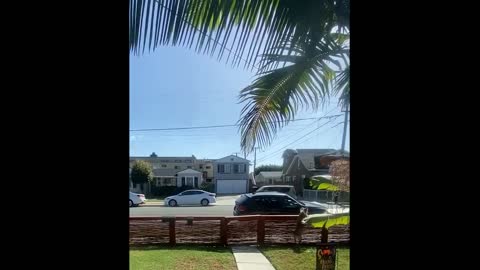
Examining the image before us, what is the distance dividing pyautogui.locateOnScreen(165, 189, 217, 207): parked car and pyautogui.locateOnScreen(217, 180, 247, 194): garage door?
0.04 metres

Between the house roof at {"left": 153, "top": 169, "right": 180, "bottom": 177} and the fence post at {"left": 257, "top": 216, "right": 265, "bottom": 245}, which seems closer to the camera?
the house roof at {"left": 153, "top": 169, "right": 180, "bottom": 177}

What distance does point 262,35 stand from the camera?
2.77 feet

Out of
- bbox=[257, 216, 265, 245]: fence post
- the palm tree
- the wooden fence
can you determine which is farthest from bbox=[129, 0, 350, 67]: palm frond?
bbox=[257, 216, 265, 245]: fence post

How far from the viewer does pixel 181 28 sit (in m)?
0.79

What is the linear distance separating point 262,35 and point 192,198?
0.52 m

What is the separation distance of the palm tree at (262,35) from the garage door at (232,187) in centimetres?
11

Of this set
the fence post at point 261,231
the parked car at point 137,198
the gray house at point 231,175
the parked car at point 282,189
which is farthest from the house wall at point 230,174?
the fence post at point 261,231

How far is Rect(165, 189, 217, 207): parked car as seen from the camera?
1.05 meters

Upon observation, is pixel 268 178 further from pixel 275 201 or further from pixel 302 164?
pixel 275 201

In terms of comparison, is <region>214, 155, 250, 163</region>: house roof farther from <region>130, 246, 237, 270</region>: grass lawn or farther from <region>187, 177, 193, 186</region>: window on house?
<region>130, 246, 237, 270</region>: grass lawn

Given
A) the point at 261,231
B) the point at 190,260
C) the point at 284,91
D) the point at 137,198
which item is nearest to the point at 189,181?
the point at 137,198
